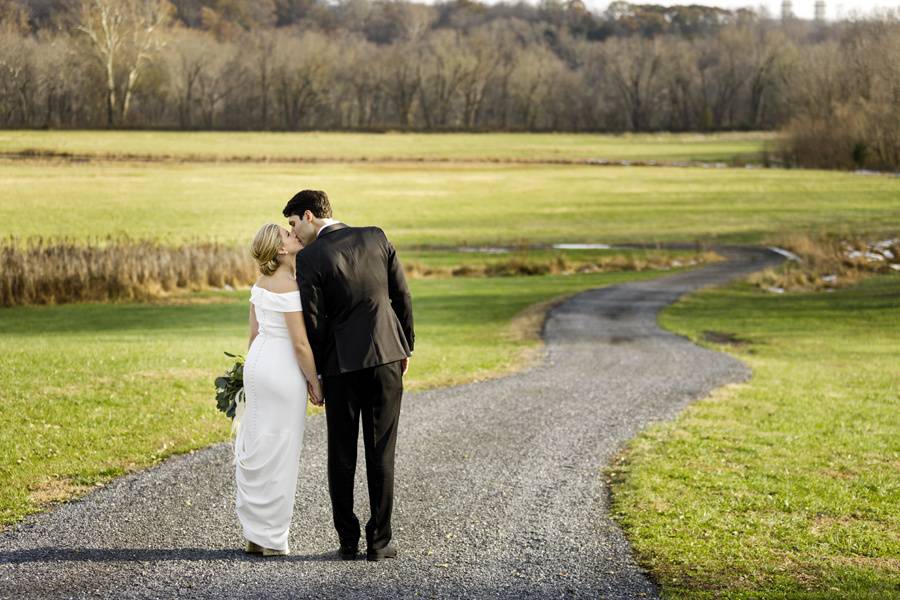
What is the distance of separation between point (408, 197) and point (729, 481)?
2269 inches

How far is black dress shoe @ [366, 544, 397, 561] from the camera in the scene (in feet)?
23.4

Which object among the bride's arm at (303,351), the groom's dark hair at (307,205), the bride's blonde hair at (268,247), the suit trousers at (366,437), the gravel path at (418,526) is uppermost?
the groom's dark hair at (307,205)

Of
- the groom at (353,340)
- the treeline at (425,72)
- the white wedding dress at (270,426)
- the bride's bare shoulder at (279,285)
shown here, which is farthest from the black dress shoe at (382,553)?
the treeline at (425,72)

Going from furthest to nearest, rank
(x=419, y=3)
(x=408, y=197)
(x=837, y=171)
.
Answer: (x=419, y=3), (x=837, y=171), (x=408, y=197)

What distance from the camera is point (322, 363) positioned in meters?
6.98

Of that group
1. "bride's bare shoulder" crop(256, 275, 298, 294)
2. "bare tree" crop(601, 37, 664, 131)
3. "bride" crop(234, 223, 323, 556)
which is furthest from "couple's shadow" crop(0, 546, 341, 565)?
Answer: "bare tree" crop(601, 37, 664, 131)

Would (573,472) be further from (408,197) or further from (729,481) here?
(408,197)

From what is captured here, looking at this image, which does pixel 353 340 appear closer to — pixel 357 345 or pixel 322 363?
pixel 357 345

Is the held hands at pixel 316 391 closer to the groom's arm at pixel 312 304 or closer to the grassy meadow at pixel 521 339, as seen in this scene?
the groom's arm at pixel 312 304

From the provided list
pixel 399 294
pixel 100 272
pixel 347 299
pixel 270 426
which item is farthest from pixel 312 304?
pixel 100 272

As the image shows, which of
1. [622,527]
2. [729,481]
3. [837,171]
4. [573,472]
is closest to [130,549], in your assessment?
[622,527]

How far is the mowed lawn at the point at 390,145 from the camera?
139 ft

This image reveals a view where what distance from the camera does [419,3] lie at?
181875mm

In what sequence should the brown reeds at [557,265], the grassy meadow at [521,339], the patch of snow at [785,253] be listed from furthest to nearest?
the patch of snow at [785,253] < the brown reeds at [557,265] < the grassy meadow at [521,339]
